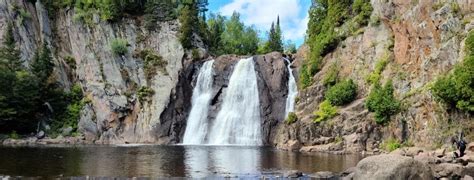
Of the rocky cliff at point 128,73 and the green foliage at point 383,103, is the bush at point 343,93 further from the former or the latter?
the rocky cliff at point 128,73

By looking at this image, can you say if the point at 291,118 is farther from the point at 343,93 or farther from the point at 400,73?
the point at 400,73

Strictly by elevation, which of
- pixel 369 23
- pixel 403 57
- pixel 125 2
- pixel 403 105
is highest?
pixel 125 2

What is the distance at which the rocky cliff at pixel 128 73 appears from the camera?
70875mm

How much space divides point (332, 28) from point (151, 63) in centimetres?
2871

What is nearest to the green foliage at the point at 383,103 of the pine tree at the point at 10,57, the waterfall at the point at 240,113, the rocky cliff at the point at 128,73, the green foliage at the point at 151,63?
the rocky cliff at the point at 128,73

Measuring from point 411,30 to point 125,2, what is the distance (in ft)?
160

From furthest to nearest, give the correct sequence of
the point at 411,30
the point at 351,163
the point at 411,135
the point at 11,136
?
the point at 11,136
the point at 411,30
the point at 411,135
the point at 351,163

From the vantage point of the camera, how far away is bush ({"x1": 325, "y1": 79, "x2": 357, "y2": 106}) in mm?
57812

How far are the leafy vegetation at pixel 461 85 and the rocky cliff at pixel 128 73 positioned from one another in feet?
85.9

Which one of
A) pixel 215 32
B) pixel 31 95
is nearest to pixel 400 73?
pixel 31 95

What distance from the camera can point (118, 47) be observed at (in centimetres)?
7906

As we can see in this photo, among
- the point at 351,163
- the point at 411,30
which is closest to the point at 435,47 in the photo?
the point at 411,30

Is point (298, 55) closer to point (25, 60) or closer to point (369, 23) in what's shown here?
point (369, 23)

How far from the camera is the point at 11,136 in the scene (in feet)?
222
